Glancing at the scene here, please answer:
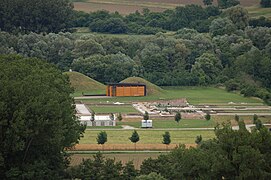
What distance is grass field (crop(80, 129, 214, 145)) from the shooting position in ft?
188

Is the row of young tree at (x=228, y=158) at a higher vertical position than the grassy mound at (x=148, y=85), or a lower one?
lower

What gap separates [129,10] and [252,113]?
61.8 m

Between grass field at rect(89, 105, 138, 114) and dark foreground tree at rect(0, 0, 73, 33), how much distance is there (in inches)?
1333

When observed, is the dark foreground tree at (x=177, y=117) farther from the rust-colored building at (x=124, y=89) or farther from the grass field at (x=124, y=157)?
the rust-colored building at (x=124, y=89)

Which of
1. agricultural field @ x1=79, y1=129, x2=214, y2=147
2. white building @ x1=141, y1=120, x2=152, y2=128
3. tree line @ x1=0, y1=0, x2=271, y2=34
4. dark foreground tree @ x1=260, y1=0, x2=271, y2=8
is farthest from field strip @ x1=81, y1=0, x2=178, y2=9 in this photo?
agricultural field @ x1=79, y1=129, x2=214, y2=147

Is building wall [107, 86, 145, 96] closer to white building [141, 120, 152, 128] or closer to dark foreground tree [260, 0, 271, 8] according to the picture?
white building [141, 120, 152, 128]

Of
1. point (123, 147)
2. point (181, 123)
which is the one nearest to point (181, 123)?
point (181, 123)

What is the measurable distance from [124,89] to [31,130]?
121 ft

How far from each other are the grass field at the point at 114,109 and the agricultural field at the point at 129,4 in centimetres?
5291

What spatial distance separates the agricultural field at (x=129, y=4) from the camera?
5054 inches

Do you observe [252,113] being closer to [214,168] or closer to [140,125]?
[140,125]

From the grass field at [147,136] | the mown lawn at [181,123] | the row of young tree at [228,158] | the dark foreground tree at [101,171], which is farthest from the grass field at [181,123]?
the row of young tree at [228,158]

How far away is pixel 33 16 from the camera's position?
4237 inches

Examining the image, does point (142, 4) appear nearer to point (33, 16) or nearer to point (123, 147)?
point (33, 16)
